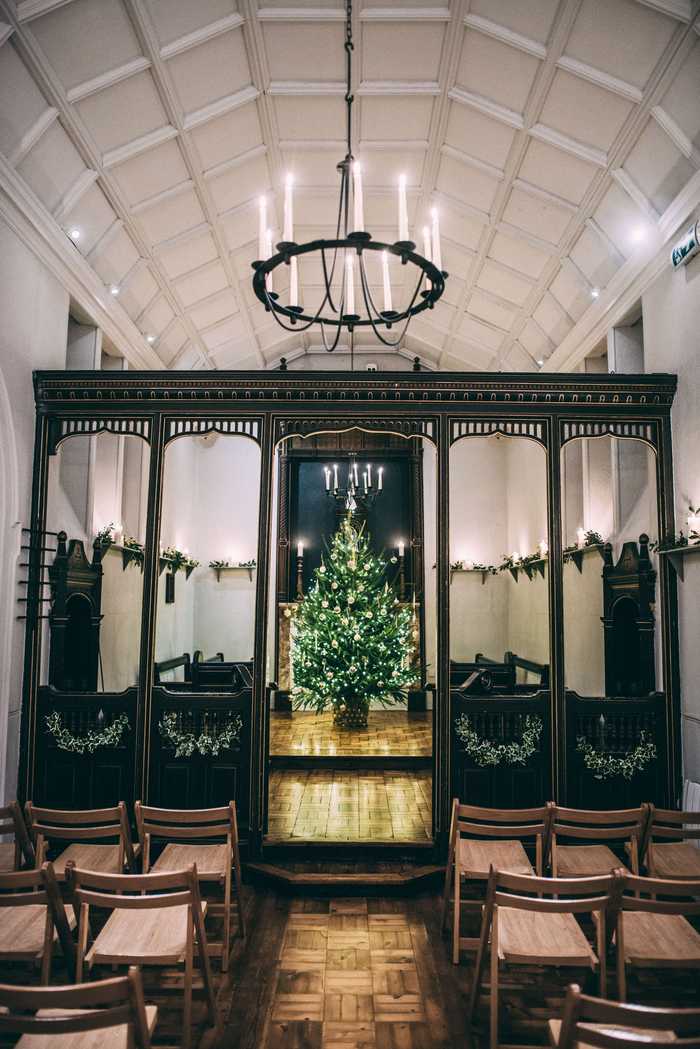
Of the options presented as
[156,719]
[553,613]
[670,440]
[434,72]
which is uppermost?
[434,72]

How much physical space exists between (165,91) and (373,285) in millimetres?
4176

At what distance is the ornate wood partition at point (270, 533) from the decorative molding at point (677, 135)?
1.59 meters

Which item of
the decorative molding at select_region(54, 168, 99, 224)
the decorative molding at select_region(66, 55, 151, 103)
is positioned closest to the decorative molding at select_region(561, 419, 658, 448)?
the decorative molding at select_region(66, 55, 151, 103)

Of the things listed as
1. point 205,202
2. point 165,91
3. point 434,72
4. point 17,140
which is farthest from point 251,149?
point 17,140

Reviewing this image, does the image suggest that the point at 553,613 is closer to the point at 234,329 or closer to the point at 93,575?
the point at 93,575

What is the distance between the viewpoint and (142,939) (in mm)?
3125

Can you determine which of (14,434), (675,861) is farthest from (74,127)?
(675,861)

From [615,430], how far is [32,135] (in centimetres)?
497

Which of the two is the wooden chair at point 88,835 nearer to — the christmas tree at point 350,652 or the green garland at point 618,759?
the green garland at point 618,759

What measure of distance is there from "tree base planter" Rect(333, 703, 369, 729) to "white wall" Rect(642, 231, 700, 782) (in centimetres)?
456

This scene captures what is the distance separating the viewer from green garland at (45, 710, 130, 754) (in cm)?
549

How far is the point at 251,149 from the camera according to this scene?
20.8 ft

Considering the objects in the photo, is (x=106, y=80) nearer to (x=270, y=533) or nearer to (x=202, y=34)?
(x=202, y=34)

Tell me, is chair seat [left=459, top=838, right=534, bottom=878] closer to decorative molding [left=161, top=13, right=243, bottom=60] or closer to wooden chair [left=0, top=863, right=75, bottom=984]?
wooden chair [left=0, top=863, right=75, bottom=984]
